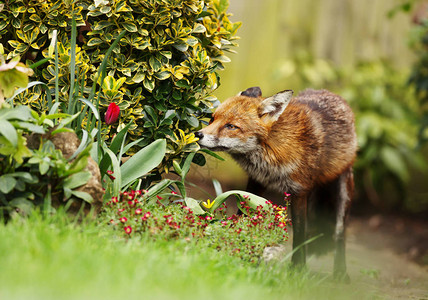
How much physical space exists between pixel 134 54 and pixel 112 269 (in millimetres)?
2305

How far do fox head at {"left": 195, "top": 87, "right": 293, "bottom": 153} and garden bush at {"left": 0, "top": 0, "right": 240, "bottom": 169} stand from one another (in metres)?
0.28

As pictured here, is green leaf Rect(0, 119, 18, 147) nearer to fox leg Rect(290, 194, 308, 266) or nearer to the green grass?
the green grass

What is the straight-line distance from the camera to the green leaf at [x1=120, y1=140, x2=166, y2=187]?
422cm

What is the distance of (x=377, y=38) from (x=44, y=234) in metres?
7.59

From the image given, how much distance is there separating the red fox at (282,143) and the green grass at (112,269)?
3.24 ft

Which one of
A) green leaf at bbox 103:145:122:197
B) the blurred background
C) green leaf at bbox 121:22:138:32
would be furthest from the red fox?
the blurred background

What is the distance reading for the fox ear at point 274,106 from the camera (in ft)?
14.6

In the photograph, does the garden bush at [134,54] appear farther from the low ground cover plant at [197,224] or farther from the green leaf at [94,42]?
the low ground cover plant at [197,224]

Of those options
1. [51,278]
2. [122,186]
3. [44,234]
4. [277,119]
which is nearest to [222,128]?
[277,119]

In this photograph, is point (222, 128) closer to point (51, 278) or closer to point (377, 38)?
point (51, 278)

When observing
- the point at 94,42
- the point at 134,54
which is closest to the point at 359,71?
the point at 134,54

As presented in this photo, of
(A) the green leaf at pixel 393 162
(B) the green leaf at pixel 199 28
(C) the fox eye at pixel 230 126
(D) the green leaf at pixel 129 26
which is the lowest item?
(A) the green leaf at pixel 393 162

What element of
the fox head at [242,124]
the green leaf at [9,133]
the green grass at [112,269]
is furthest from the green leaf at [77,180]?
the fox head at [242,124]

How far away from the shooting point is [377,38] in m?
9.21
